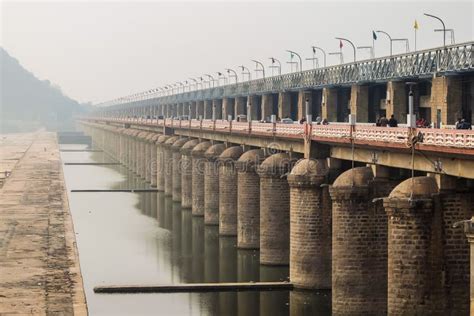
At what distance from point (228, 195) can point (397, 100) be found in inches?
683

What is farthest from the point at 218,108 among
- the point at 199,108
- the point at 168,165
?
the point at 168,165

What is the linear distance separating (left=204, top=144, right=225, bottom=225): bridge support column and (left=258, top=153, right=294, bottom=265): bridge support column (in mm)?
20887

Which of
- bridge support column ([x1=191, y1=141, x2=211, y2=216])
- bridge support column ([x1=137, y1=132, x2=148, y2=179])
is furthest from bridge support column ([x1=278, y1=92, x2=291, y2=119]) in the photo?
bridge support column ([x1=137, y1=132, x2=148, y2=179])

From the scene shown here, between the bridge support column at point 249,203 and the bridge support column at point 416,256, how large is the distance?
89.7 feet

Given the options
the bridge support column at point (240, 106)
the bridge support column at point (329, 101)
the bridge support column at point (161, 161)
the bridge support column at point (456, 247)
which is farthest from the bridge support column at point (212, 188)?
the bridge support column at point (456, 247)

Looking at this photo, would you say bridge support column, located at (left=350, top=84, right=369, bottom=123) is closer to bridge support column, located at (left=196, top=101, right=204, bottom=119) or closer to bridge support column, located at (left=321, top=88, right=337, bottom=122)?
bridge support column, located at (left=321, top=88, right=337, bottom=122)

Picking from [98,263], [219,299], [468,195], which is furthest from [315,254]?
[98,263]

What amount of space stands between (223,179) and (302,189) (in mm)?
23340

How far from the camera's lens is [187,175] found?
94.0 m

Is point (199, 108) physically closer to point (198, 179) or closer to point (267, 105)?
point (267, 105)

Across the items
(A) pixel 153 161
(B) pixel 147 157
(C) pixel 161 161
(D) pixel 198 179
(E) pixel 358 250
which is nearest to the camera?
(E) pixel 358 250

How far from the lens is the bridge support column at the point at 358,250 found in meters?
44.7

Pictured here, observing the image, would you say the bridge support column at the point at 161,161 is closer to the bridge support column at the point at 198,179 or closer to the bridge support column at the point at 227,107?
the bridge support column at the point at 227,107

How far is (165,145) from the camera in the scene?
111438 millimetres
